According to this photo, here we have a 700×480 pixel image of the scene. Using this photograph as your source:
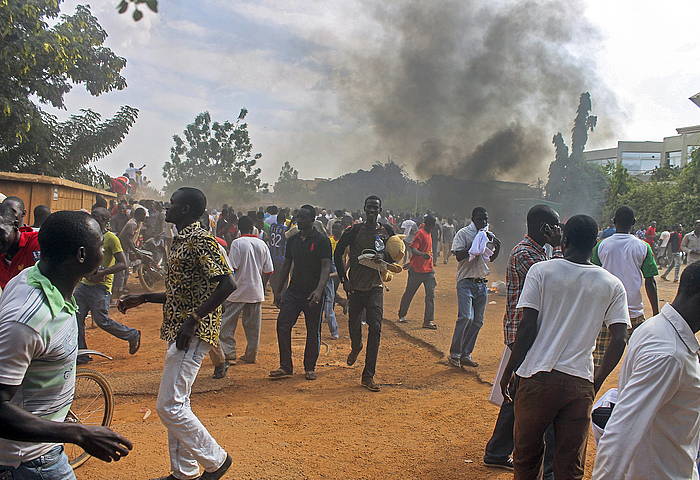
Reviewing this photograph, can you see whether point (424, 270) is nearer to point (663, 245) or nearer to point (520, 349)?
point (520, 349)

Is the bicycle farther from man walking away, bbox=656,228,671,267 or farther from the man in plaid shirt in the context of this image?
man walking away, bbox=656,228,671,267

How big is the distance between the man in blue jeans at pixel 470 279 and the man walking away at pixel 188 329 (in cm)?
395

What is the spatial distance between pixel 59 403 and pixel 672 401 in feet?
7.52

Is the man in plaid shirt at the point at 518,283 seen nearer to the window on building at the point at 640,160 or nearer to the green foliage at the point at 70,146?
the green foliage at the point at 70,146

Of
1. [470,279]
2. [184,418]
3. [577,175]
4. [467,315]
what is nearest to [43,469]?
[184,418]

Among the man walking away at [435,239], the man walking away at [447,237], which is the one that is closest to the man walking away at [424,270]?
the man walking away at [435,239]

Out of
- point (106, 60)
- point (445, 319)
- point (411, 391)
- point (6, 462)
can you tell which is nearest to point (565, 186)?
point (445, 319)

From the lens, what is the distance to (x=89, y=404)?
4.57 m

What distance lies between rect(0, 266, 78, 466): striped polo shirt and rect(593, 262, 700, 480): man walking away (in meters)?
2.11

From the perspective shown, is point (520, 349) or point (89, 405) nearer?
point (520, 349)

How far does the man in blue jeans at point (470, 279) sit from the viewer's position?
6.80 metres

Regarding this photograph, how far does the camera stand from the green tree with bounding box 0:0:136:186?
9.60 meters

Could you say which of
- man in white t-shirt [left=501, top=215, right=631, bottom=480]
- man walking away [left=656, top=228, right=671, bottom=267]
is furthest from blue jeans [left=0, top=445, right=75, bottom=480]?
man walking away [left=656, top=228, right=671, bottom=267]

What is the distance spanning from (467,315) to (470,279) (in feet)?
1.51
